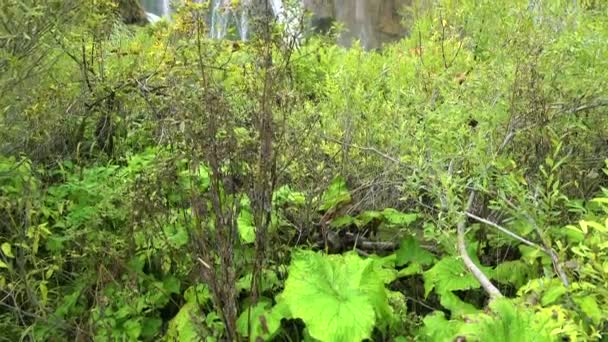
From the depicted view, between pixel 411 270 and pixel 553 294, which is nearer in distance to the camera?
pixel 553 294

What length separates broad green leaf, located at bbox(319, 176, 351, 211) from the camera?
2.71m

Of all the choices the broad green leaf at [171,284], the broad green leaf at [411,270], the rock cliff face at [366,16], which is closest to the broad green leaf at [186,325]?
the broad green leaf at [171,284]

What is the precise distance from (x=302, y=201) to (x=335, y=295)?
56 centimetres

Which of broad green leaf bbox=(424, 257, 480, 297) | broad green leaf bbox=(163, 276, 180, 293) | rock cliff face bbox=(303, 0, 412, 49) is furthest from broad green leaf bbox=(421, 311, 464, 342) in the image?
rock cliff face bbox=(303, 0, 412, 49)

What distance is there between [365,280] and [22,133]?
168 centimetres

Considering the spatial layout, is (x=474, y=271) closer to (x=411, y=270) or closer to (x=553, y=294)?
(x=553, y=294)

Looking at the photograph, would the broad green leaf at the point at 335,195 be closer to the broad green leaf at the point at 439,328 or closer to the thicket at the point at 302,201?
the thicket at the point at 302,201

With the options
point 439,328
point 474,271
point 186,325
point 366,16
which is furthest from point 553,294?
point 366,16

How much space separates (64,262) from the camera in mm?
2539

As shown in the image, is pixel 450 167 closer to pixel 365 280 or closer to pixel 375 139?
pixel 365 280

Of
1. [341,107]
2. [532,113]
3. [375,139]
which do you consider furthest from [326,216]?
[532,113]

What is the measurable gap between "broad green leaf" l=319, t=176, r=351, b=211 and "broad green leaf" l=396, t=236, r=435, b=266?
33 centimetres

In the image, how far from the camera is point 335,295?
2.11 metres

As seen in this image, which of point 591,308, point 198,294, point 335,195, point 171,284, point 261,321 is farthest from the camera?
point 335,195
